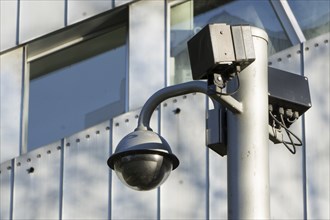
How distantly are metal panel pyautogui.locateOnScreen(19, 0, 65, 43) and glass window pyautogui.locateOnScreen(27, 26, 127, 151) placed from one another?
0.31 m

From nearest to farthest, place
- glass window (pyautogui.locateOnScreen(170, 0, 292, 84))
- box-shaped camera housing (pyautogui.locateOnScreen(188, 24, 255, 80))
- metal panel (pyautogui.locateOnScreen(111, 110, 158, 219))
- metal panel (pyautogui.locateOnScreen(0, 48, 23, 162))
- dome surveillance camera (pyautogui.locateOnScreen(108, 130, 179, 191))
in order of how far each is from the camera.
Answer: box-shaped camera housing (pyautogui.locateOnScreen(188, 24, 255, 80))
dome surveillance camera (pyautogui.locateOnScreen(108, 130, 179, 191))
metal panel (pyautogui.locateOnScreen(111, 110, 158, 219))
glass window (pyautogui.locateOnScreen(170, 0, 292, 84))
metal panel (pyautogui.locateOnScreen(0, 48, 23, 162))

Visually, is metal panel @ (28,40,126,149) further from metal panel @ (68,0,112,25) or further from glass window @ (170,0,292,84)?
glass window @ (170,0,292,84)

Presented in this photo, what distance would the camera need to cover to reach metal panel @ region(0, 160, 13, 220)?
10469 millimetres

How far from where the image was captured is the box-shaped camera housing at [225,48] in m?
6.16

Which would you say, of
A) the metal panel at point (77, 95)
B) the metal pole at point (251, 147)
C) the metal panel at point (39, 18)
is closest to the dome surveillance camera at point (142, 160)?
the metal pole at point (251, 147)

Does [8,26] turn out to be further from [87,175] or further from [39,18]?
[87,175]

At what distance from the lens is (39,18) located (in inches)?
437

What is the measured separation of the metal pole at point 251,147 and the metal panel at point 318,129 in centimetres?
337

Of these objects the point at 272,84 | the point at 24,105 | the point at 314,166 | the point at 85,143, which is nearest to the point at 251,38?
the point at 272,84

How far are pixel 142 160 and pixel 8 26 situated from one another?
467 cm

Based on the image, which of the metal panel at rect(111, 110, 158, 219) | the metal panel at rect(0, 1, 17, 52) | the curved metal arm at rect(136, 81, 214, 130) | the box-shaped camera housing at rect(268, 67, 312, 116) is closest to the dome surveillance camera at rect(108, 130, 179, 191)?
the curved metal arm at rect(136, 81, 214, 130)

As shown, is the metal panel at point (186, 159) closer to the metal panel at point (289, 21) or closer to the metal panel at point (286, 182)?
the metal panel at point (286, 182)

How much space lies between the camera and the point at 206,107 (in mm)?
10211

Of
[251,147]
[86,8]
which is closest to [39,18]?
[86,8]
